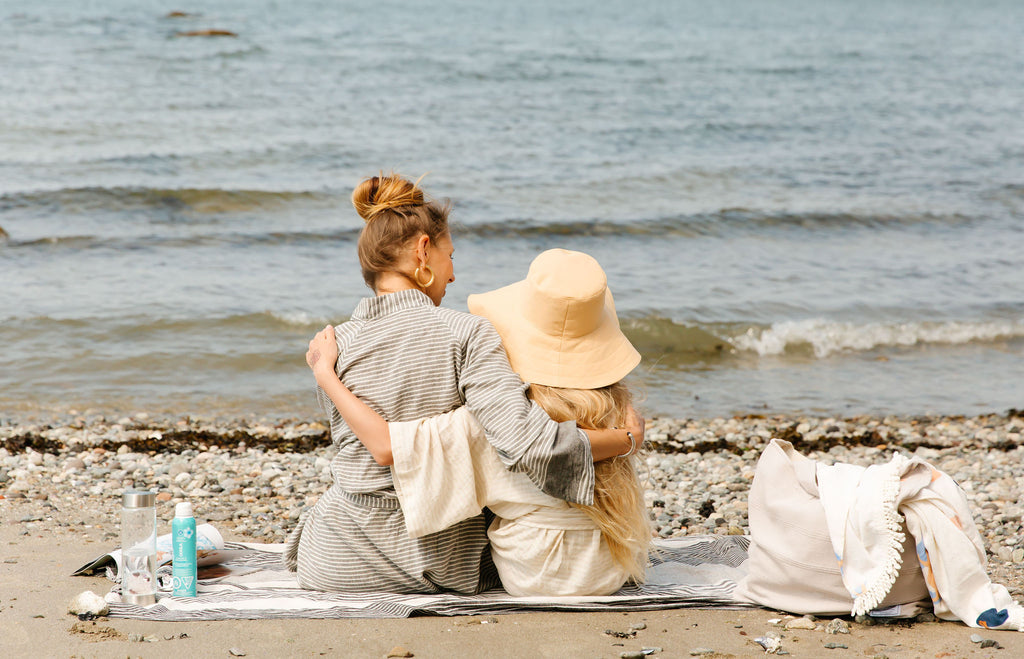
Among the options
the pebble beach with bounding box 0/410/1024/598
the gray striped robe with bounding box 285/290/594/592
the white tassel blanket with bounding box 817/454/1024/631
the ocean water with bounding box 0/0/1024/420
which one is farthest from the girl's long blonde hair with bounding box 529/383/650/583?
the ocean water with bounding box 0/0/1024/420

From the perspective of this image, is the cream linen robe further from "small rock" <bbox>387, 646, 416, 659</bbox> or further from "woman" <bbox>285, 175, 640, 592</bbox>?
"small rock" <bbox>387, 646, 416, 659</bbox>

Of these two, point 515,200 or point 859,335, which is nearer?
point 859,335

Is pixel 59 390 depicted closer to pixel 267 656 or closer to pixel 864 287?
pixel 267 656

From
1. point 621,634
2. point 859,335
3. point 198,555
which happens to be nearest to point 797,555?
point 621,634

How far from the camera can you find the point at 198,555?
3.66 m

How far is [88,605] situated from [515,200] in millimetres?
10978

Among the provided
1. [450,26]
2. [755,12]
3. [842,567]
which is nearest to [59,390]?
[842,567]

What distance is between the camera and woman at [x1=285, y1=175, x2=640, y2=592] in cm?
303

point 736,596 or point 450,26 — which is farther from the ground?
point 450,26

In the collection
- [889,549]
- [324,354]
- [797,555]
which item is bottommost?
[797,555]

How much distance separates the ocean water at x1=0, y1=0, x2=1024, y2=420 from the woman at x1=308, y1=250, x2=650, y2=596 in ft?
13.1

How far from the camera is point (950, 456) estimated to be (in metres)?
5.96

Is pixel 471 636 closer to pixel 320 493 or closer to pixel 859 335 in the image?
pixel 320 493

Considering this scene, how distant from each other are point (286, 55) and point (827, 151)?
42.6 ft
